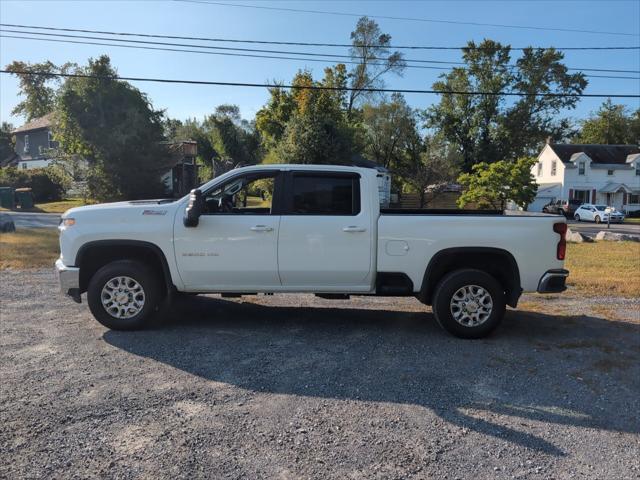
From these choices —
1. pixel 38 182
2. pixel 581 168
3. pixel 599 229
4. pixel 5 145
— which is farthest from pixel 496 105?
pixel 5 145

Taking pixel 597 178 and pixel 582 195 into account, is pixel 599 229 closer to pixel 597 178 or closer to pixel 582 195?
pixel 582 195

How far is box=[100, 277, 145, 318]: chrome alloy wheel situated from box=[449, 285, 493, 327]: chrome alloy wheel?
11.9 ft

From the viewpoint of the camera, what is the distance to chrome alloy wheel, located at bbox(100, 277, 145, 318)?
5.96 m

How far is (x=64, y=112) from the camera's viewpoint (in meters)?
28.8

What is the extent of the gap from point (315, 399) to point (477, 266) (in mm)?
2794

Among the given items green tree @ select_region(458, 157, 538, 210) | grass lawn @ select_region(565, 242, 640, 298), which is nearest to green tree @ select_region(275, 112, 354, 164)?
green tree @ select_region(458, 157, 538, 210)

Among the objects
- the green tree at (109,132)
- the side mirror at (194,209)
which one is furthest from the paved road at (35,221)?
the side mirror at (194,209)

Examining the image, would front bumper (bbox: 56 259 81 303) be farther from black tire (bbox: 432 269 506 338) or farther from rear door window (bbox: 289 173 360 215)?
black tire (bbox: 432 269 506 338)

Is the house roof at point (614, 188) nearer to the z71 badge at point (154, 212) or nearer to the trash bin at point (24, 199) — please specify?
the trash bin at point (24, 199)

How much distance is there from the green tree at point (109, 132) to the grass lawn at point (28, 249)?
→ 12.1m

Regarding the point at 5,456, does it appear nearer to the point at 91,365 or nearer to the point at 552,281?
the point at 91,365

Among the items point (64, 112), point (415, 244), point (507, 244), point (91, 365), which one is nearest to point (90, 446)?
point (91, 365)

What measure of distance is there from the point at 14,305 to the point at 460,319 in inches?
246

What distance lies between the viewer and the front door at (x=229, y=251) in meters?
5.84
